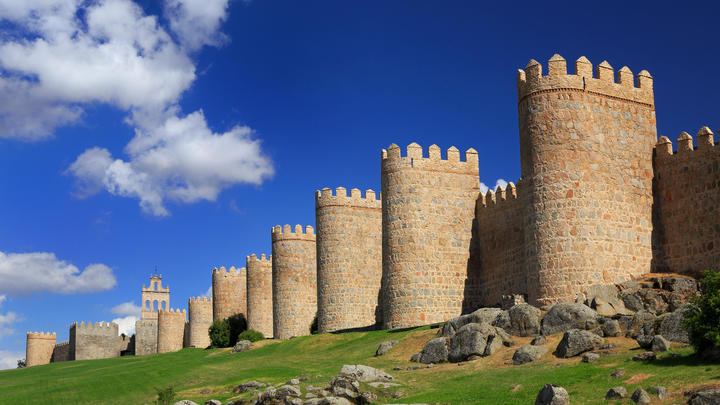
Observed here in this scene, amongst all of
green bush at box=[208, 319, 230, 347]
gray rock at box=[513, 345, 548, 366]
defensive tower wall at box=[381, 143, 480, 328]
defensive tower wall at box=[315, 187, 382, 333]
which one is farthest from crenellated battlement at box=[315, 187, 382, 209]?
gray rock at box=[513, 345, 548, 366]

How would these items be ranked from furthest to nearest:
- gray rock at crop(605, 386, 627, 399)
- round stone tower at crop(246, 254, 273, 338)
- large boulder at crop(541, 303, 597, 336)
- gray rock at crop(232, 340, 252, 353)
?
round stone tower at crop(246, 254, 273, 338) → gray rock at crop(232, 340, 252, 353) → large boulder at crop(541, 303, 597, 336) → gray rock at crop(605, 386, 627, 399)

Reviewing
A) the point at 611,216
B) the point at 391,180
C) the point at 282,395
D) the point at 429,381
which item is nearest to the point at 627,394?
the point at 429,381

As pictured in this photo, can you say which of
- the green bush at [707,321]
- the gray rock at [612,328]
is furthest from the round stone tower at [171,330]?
the green bush at [707,321]

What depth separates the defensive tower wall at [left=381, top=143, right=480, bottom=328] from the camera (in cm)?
3353

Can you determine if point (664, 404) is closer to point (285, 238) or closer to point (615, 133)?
point (615, 133)

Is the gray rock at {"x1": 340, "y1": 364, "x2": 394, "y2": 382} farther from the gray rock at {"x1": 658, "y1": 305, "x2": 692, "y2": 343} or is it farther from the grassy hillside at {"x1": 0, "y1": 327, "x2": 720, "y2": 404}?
the gray rock at {"x1": 658, "y1": 305, "x2": 692, "y2": 343}

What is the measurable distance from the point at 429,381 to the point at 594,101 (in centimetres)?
1252

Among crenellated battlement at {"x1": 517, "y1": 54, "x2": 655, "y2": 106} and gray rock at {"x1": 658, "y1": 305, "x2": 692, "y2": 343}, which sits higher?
crenellated battlement at {"x1": 517, "y1": 54, "x2": 655, "y2": 106}

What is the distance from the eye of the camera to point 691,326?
1745cm

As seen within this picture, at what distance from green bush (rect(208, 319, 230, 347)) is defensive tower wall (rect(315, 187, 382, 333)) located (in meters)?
15.0

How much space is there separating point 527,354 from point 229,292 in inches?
1641

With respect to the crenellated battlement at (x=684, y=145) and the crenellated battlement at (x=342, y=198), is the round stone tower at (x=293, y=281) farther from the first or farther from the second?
the crenellated battlement at (x=684, y=145)

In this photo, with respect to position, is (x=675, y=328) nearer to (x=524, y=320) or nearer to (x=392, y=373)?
(x=524, y=320)

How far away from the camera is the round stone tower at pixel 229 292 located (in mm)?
59625
